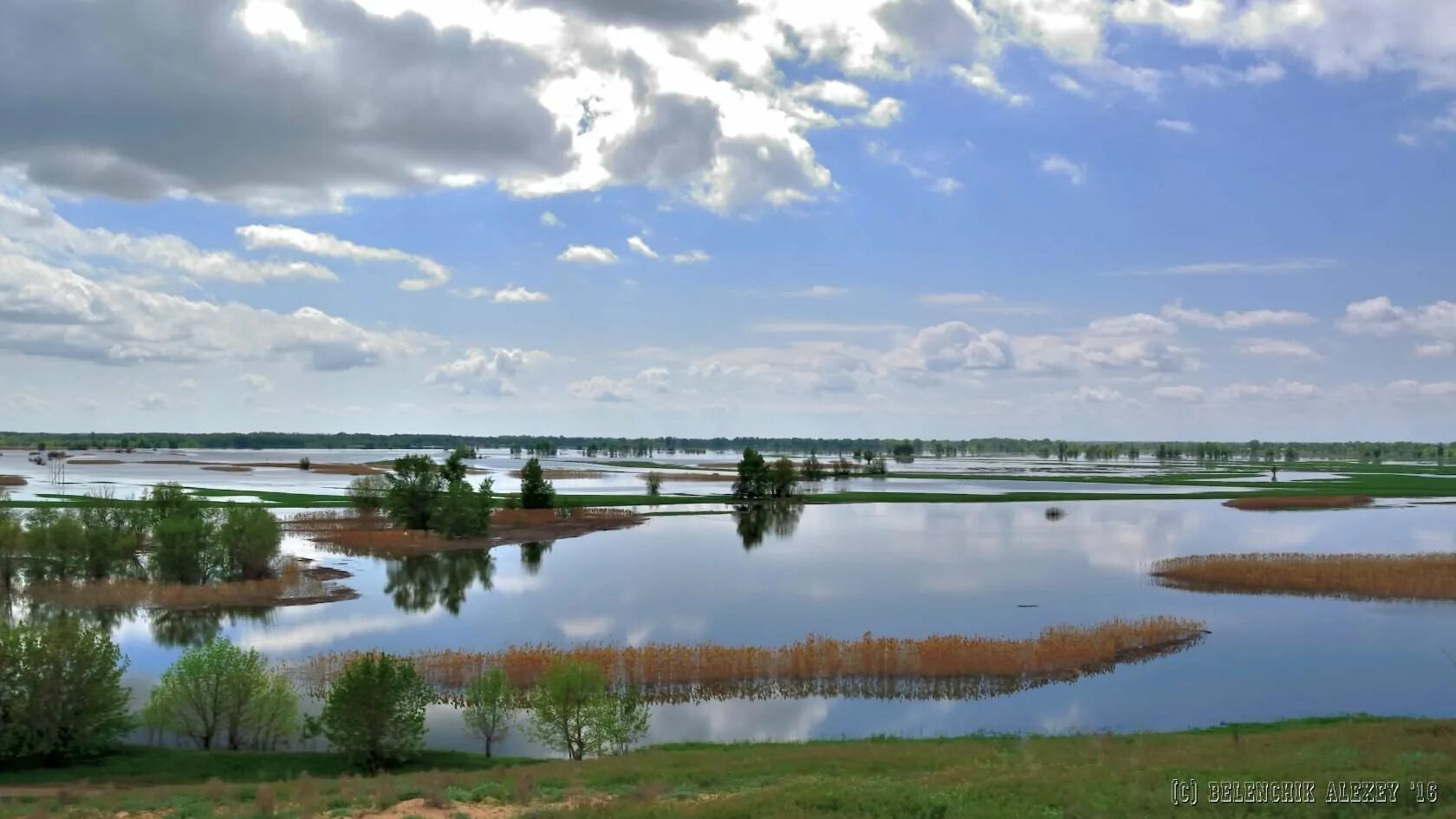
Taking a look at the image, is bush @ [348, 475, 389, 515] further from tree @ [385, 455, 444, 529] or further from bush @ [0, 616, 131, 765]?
bush @ [0, 616, 131, 765]

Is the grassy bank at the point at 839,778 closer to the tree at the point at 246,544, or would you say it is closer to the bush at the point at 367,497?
the tree at the point at 246,544

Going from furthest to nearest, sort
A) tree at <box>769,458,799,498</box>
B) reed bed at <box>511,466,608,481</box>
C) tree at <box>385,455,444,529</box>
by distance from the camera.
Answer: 1. reed bed at <box>511,466,608,481</box>
2. tree at <box>769,458,799,498</box>
3. tree at <box>385,455,444,529</box>

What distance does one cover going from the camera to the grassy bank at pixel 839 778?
53.2 ft

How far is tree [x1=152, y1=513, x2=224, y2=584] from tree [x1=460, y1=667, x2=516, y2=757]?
32288mm

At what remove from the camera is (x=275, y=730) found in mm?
28562

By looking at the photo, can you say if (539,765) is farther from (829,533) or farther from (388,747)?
(829,533)

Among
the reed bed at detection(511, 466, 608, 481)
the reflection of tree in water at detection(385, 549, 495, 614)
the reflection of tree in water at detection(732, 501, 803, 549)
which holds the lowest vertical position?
the reflection of tree in water at detection(385, 549, 495, 614)

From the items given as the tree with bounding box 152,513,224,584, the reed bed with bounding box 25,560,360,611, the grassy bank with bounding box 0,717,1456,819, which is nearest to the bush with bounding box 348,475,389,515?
the tree with bounding box 152,513,224,584

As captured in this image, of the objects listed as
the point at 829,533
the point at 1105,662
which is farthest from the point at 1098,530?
the point at 1105,662

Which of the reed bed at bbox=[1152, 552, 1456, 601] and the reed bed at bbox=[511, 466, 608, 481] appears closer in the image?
the reed bed at bbox=[1152, 552, 1456, 601]

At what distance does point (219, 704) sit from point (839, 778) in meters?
18.5

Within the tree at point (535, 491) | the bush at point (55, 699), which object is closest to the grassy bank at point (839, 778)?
the bush at point (55, 699)

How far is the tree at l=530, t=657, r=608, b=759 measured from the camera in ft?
88.5

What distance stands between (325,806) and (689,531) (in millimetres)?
64793
